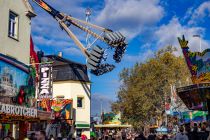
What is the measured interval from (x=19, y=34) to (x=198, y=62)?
37.2 feet

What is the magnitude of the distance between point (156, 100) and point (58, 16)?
22.1m

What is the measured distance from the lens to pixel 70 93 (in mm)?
38250

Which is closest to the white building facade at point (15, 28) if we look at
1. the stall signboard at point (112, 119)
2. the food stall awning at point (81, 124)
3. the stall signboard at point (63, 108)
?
the stall signboard at point (63, 108)

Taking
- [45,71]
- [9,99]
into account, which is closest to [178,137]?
[9,99]

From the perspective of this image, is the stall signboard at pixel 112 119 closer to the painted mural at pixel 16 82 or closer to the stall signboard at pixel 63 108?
the stall signboard at pixel 63 108

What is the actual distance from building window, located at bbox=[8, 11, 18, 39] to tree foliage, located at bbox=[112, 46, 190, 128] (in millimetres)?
32400

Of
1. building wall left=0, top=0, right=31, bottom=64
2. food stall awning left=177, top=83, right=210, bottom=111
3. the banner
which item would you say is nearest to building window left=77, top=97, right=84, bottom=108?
building wall left=0, top=0, right=31, bottom=64

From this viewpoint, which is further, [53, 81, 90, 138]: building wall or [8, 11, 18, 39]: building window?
[53, 81, 90, 138]: building wall

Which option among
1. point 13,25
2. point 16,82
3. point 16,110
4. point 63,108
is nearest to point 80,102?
point 63,108

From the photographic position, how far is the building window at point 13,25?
24.5 metres

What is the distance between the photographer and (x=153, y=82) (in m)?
55.0

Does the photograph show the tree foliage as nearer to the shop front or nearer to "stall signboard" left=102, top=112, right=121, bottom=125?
"stall signboard" left=102, top=112, right=121, bottom=125

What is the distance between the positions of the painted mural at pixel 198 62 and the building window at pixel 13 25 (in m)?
10.4

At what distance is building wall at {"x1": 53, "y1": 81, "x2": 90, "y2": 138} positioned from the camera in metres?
38.4
